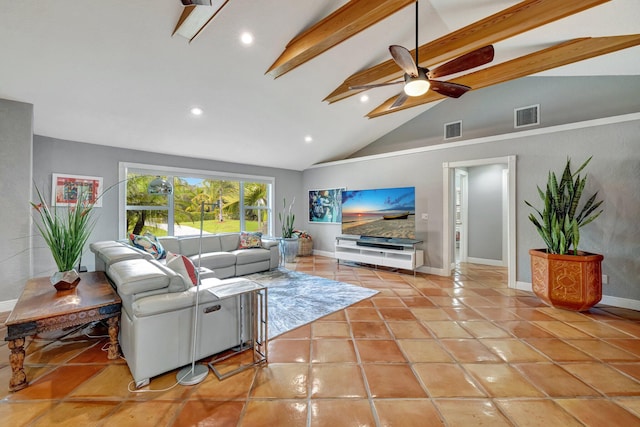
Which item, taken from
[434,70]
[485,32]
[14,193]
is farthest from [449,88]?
[14,193]

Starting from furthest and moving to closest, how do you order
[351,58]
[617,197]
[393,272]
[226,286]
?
1. [393,272]
2. [351,58]
3. [617,197]
4. [226,286]

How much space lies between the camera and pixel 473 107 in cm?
486

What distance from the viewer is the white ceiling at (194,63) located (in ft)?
8.09

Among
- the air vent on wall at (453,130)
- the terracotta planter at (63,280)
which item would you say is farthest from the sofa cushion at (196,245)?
the air vent on wall at (453,130)

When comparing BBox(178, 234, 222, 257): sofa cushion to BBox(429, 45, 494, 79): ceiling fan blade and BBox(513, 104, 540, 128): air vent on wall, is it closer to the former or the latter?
BBox(429, 45, 494, 79): ceiling fan blade

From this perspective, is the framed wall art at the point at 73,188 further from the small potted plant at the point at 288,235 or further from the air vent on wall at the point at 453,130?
the air vent on wall at the point at 453,130

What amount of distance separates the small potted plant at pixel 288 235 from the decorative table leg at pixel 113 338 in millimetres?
3905

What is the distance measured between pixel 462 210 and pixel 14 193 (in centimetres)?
780

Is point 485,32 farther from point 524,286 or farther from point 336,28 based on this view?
point 524,286

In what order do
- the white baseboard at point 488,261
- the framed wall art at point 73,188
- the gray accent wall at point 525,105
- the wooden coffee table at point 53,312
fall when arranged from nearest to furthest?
the wooden coffee table at point 53,312
the gray accent wall at point 525,105
the framed wall art at point 73,188
the white baseboard at point 488,261

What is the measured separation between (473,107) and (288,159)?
160 inches

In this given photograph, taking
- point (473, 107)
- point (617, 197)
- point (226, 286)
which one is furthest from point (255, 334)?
point (473, 107)

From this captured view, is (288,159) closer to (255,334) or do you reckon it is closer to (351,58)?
(351,58)

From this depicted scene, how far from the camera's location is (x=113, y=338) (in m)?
2.21
